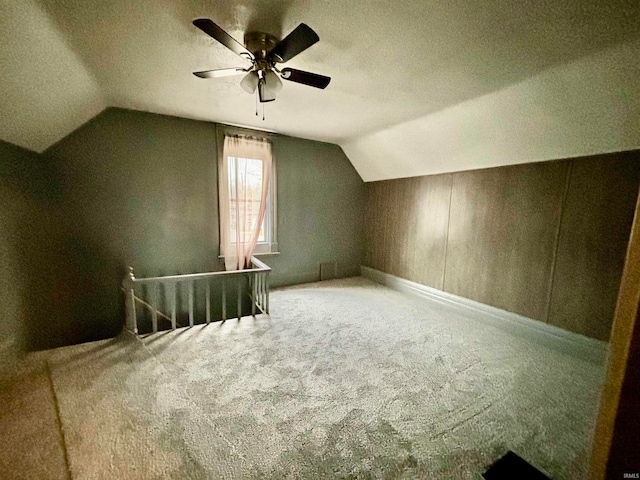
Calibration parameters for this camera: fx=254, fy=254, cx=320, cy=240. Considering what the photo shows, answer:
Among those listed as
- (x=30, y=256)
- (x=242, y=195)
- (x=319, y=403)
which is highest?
(x=242, y=195)

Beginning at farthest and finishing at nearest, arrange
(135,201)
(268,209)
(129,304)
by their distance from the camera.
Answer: (268,209) → (135,201) → (129,304)

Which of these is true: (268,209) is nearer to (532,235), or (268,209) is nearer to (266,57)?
(266,57)

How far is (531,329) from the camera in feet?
8.80

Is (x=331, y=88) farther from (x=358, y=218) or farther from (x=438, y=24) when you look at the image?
(x=358, y=218)

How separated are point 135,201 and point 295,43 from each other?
277 cm

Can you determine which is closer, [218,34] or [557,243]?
[218,34]

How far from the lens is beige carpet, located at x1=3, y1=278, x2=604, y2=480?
1.32m

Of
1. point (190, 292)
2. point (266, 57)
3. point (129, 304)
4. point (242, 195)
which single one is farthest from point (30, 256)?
point (266, 57)

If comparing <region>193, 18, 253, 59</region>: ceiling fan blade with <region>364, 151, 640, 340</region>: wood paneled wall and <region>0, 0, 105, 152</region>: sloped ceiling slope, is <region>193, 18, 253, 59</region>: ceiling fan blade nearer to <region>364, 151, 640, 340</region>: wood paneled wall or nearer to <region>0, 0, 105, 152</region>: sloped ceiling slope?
<region>0, 0, 105, 152</region>: sloped ceiling slope

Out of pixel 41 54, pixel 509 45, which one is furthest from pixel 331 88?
pixel 41 54

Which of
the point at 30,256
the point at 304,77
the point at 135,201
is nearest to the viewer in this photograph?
the point at 304,77

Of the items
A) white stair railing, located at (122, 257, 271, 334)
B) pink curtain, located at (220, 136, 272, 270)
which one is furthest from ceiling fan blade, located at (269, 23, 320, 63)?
white stair railing, located at (122, 257, 271, 334)

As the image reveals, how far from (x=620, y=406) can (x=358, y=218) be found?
4532mm

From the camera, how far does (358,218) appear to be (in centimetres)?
487
